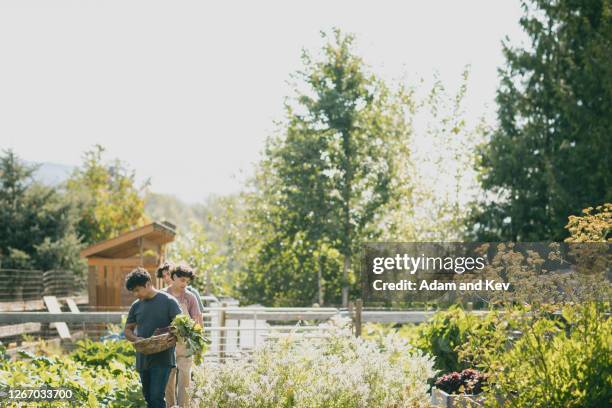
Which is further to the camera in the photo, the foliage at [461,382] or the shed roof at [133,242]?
the shed roof at [133,242]

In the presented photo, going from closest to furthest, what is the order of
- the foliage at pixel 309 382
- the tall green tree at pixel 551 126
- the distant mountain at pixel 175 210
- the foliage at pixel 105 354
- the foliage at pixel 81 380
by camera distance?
the foliage at pixel 309 382, the foliage at pixel 81 380, the foliage at pixel 105 354, the tall green tree at pixel 551 126, the distant mountain at pixel 175 210

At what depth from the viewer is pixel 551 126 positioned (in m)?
28.3

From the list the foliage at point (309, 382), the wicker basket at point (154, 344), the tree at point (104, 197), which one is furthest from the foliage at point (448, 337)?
the tree at point (104, 197)

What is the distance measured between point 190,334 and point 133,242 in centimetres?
1243

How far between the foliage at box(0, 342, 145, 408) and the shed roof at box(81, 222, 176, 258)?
8.89 meters

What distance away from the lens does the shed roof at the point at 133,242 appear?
2003 centimetres

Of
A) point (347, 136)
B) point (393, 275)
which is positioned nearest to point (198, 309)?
point (393, 275)

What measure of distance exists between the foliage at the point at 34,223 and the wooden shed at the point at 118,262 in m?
9.90

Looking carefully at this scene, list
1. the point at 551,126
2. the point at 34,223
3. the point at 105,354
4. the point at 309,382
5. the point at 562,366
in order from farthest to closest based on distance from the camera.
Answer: the point at 34,223 → the point at 551,126 → the point at 105,354 → the point at 309,382 → the point at 562,366

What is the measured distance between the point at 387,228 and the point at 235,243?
6.15 meters

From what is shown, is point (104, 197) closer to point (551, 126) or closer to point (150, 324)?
point (551, 126)

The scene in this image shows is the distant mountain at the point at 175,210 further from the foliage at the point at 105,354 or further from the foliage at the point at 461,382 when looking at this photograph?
the foliage at the point at 461,382

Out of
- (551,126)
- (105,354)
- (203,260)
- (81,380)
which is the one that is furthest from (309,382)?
(551,126)

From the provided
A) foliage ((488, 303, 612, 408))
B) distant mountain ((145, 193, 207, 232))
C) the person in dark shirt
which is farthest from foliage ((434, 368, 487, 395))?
distant mountain ((145, 193, 207, 232))
